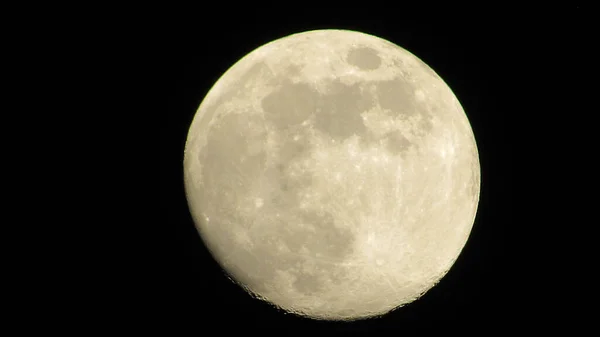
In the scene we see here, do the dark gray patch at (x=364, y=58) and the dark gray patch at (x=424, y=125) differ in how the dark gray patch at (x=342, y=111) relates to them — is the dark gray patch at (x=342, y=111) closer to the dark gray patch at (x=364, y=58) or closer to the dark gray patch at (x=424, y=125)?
the dark gray patch at (x=364, y=58)

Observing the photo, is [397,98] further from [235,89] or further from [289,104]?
[235,89]

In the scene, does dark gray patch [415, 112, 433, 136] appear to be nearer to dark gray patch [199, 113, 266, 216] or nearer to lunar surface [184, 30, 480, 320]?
lunar surface [184, 30, 480, 320]

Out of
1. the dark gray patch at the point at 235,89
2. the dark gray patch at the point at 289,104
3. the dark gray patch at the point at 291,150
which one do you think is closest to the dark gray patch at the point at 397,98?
the dark gray patch at the point at 289,104

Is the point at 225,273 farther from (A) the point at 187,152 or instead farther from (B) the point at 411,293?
(B) the point at 411,293

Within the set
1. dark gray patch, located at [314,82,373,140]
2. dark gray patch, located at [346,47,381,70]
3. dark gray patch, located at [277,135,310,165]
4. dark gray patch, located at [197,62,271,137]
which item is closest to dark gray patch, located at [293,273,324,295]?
dark gray patch, located at [277,135,310,165]

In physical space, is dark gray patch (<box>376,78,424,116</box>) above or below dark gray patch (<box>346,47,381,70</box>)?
below

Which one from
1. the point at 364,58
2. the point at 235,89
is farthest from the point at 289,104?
the point at 364,58
